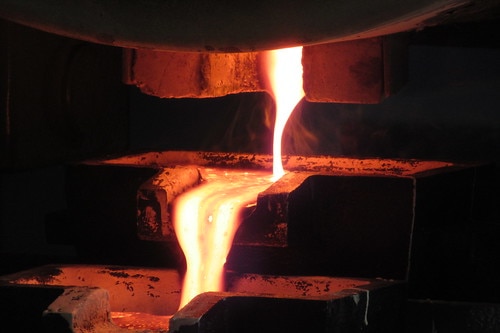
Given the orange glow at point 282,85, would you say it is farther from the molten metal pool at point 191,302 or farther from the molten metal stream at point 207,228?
the molten metal pool at point 191,302

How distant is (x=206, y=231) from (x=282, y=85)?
369mm

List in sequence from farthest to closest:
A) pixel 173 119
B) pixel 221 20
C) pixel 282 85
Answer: pixel 173 119 < pixel 282 85 < pixel 221 20

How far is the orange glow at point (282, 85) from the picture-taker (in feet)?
6.28

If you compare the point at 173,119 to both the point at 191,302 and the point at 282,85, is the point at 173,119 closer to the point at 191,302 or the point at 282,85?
the point at 282,85

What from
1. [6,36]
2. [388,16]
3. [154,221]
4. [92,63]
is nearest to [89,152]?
[92,63]

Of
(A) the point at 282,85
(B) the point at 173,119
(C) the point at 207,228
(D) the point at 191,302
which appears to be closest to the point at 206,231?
(C) the point at 207,228

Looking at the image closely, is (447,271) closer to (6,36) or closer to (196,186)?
(196,186)

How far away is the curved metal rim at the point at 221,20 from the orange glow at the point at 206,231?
306 millimetres

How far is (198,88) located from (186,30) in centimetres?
47

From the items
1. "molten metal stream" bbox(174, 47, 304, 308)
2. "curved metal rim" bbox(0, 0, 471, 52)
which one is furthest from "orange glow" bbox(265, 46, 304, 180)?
"curved metal rim" bbox(0, 0, 471, 52)

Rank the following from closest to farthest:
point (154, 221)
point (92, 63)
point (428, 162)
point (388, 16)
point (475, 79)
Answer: point (388, 16)
point (154, 221)
point (428, 162)
point (92, 63)
point (475, 79)

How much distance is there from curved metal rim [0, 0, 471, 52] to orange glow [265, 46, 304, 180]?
1.44 feet

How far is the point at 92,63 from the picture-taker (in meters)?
2.27

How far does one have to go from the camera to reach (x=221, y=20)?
1.43 meters
